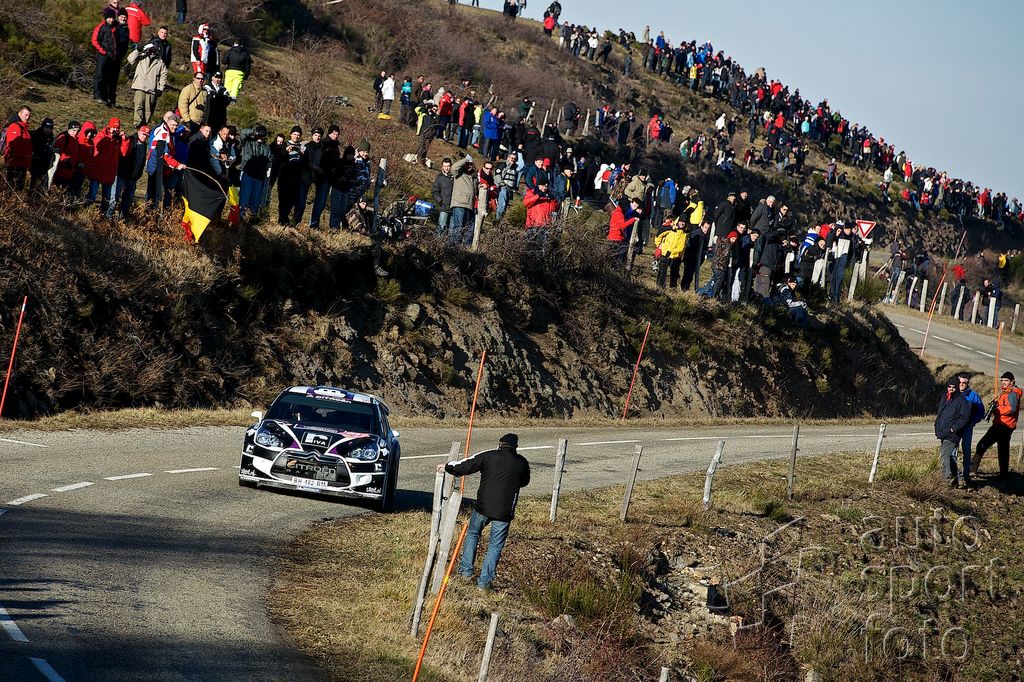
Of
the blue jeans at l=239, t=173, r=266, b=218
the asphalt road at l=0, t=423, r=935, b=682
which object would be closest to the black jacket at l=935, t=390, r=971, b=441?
the asphalt road at l=0, t=423, r=935, b=682

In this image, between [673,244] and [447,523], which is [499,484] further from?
[673,244]

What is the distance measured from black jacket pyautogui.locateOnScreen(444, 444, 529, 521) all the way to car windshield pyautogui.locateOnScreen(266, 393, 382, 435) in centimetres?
362

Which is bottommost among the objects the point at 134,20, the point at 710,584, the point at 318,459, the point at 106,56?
the point at 710,584

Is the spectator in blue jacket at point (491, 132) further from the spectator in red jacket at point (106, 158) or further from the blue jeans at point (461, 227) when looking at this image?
the spectator in red jacket at point (106, 158)

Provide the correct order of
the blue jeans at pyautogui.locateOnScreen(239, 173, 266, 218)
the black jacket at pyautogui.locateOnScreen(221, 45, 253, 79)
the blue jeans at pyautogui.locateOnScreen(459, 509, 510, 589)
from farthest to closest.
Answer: the black jacket at pyautogui.locateOnScreen(221, 45, 253, 79)
the blue jeans at pyautogui.locateOnScreen(239, 173, 266, 218)
the blue jeans at pyautogui.locateOnScreen(459, 509, 510, 589)

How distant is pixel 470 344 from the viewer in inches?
1160

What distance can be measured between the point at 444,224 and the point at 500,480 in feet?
57.6

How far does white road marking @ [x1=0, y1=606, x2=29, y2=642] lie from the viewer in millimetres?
9406

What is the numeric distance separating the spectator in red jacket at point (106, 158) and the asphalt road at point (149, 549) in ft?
17.3

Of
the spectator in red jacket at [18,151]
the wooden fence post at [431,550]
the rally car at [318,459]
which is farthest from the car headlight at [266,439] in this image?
the spectator in red jacket at [18,151]

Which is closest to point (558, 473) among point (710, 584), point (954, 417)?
point (710, 584)

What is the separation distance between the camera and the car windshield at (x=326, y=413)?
1614 centimetres

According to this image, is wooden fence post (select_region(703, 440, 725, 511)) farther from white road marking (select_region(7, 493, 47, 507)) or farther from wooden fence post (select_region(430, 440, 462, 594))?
white road marking (select_region(7, 493, 47, 507))

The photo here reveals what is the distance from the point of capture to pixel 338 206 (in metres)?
27.4
